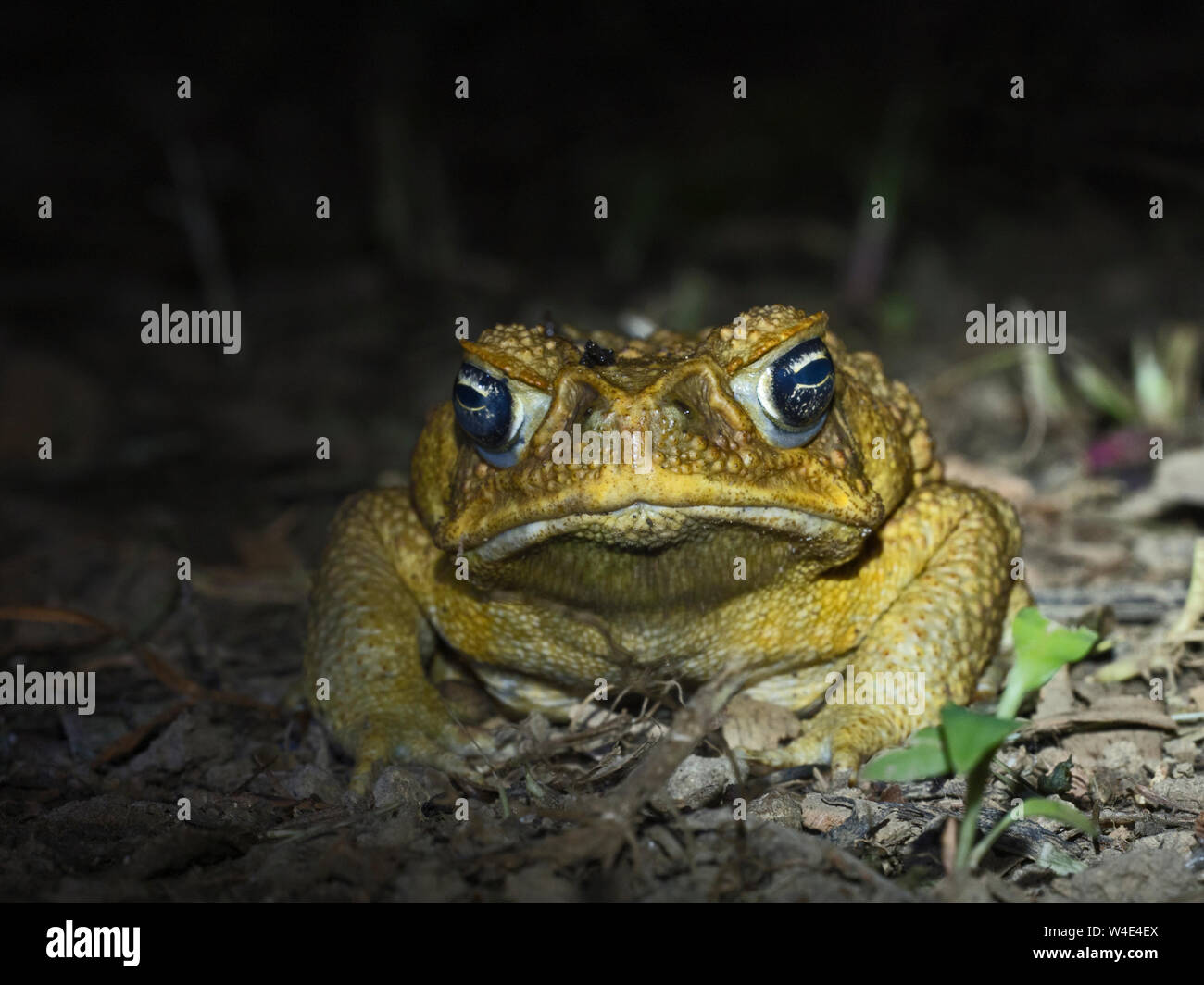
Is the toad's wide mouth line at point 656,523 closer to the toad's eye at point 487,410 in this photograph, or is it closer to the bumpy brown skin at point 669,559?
the bumpy brown skin at point 669,559

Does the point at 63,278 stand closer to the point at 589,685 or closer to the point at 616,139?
the point at 616,139

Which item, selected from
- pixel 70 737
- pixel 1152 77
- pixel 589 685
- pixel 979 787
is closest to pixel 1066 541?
pixel 589 685

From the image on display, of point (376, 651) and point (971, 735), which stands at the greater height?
point (376, 651)

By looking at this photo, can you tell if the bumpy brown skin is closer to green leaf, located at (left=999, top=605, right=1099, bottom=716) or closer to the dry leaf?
the dry leaf

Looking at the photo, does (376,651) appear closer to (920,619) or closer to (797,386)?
(797,386)

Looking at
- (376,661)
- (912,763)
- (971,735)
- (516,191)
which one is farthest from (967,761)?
(516,191)
